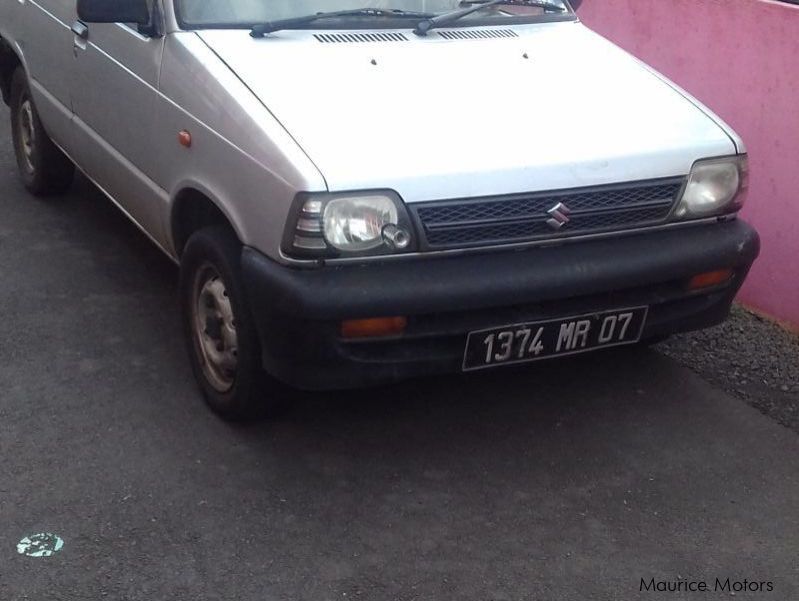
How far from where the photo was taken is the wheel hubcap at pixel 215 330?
13.3ft

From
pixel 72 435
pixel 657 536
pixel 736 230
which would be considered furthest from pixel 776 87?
pixel 72 435

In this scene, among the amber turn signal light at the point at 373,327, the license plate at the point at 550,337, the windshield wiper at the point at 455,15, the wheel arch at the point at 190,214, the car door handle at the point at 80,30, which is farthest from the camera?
the car door handle at the point at 80,30

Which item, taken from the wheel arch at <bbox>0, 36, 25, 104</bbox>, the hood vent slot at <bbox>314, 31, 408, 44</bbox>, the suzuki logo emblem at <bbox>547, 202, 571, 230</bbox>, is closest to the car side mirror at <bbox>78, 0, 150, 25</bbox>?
the hood vent slot at <bbox>314, 31, 408, 44</bbox>

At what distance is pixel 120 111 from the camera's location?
4.71m

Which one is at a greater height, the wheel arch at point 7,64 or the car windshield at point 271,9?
the car windshield at point 271,9

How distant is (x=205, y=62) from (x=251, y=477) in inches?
56.4

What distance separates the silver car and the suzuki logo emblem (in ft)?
0.04

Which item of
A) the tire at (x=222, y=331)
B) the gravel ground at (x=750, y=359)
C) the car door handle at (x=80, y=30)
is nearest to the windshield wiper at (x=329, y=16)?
the tire at (x=222, y=331)

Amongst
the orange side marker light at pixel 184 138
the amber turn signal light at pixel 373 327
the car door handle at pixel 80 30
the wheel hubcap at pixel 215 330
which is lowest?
the wheel hubcap at pixel 215 330

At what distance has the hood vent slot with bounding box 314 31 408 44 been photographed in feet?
13.9

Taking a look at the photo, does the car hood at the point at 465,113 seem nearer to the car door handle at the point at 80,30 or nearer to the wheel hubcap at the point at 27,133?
the car door handle at the point at 80,30

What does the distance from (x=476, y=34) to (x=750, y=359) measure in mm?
1835

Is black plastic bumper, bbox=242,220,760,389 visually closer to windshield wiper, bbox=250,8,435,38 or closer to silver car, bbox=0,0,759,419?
silver car, bbox=0,0,759,419

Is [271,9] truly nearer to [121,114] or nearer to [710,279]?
[121,114]
